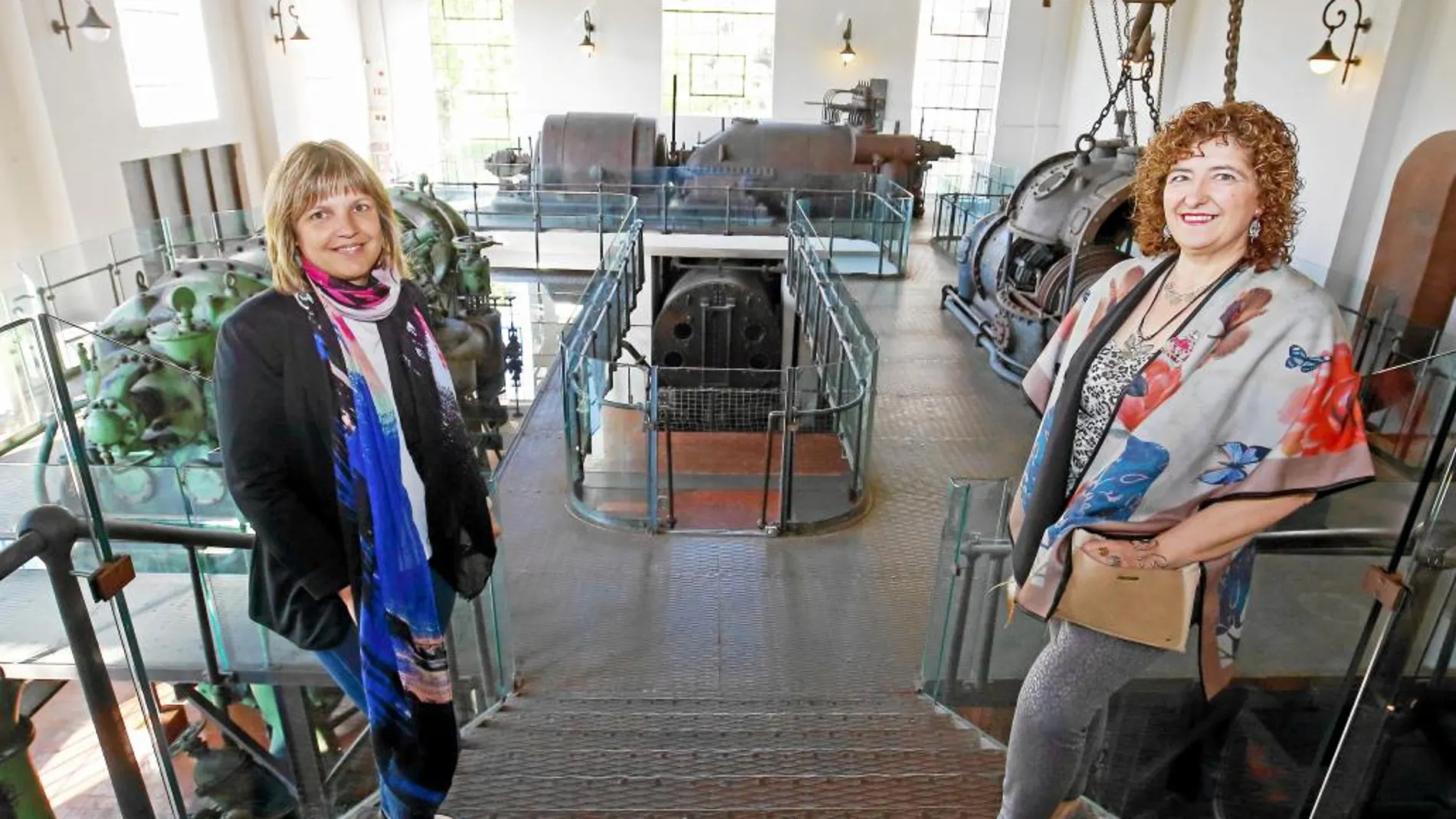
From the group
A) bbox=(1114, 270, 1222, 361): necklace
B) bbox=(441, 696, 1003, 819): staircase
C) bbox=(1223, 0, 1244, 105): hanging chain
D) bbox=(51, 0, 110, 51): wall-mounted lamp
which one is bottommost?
bbox=(441, 696, 1003, 819): staircase

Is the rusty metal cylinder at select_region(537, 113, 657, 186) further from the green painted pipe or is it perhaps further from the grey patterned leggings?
the grey patterned leggings

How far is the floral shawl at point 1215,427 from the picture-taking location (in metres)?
1.34

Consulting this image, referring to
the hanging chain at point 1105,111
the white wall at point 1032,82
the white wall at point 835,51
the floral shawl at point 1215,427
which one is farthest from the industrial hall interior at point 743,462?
the white wall at point 835,51

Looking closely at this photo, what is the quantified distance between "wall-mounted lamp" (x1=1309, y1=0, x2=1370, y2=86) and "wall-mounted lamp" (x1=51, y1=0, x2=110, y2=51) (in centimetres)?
1116

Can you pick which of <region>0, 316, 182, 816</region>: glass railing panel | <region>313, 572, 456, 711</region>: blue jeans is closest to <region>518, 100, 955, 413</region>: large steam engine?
<region>0, 316, 182, 816</region>: glass railing panel

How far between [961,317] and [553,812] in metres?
6.66

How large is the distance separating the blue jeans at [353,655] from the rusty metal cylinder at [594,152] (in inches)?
361

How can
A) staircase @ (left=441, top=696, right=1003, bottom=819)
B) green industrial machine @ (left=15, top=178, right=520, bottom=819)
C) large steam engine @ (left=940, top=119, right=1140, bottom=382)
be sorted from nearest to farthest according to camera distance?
staircase @ (left=441, top=696, right=1003, bottom=819)
green industrial machine @ (left=15, top=178, right=520, bottom=819)
large steam engine @ (left=940, top=119, right=1140, bottom=382)

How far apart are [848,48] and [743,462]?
12192 millimetres

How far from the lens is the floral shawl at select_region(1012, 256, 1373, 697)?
1.34 meters

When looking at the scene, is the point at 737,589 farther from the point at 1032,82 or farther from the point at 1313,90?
the point at 1032,82

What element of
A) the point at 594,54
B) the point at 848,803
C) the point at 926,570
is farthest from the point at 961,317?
the point at 594,54

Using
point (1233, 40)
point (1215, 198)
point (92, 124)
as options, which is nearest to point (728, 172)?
point (92, 124)

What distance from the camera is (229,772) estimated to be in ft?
17.9
